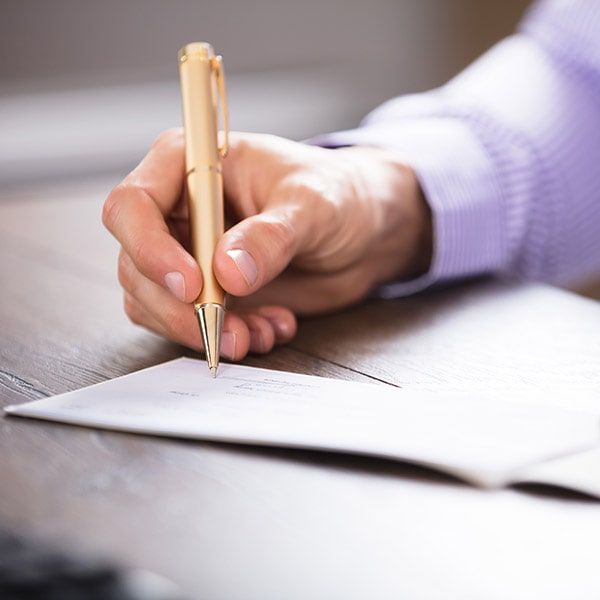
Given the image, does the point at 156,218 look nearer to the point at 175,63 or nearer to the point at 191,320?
the point at 191,320

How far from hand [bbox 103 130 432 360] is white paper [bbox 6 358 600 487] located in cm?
7

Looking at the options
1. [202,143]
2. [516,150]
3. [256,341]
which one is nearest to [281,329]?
[256,341]

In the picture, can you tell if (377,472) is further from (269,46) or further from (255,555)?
(269,46)

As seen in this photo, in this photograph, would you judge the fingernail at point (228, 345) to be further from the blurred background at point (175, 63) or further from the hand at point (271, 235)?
the blurred background at point (175, 63)

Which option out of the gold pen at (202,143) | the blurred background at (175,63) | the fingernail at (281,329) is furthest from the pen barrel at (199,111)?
the blurred background at (175,63)

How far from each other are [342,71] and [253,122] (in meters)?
0.50

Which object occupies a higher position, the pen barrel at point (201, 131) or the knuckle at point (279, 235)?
the pen barrel at point (201, 131)

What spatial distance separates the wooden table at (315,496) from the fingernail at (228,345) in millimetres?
15

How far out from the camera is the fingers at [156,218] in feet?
1.91

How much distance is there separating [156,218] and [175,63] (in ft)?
9.24

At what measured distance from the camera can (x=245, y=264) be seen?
1.91 ft

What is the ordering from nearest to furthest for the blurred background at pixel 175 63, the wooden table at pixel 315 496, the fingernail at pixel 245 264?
the wooden table at pixel 315 496 → the fingernail at pixel 245 264 → the blurred background at pixel 175 63

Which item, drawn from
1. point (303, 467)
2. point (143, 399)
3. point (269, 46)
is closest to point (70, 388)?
point (143, 399)

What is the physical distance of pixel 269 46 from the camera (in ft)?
11.4
